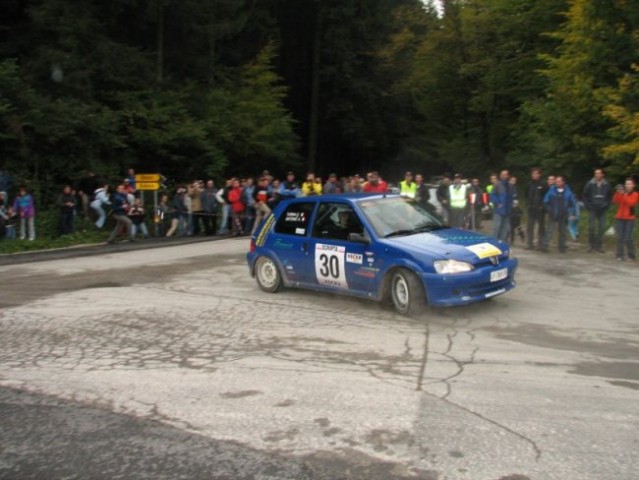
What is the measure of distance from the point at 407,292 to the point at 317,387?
Result: 2.95 m

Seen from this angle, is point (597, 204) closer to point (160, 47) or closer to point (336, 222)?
point (336, 222)

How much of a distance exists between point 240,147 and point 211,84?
3693 mm

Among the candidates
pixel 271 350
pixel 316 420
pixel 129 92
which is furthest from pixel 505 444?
pixel 129 92

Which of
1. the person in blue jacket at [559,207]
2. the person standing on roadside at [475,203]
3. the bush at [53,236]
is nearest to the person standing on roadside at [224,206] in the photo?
the bush at [53,236]

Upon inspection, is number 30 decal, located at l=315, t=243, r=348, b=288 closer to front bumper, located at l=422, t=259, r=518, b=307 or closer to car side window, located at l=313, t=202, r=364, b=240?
car side window, located at l=313, t=202, r=364, b=240

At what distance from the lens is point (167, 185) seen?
27453 mm

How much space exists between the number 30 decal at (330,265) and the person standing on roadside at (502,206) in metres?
6.83

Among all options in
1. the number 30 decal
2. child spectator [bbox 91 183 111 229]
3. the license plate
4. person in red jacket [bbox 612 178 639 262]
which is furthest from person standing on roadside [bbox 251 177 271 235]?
the license plate

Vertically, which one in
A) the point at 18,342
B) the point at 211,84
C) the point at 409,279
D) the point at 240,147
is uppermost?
the point at 211,84

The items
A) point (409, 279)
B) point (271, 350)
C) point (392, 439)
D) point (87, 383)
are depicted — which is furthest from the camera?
point (409, 279)

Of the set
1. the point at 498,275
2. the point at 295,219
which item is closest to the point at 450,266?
the point at 498,275

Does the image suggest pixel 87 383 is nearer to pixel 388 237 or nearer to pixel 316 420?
pixel 316 420

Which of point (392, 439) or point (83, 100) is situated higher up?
point (83, 100)

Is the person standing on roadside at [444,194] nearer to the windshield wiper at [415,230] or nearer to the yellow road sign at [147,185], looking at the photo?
the windshield wiper at [415,230]
